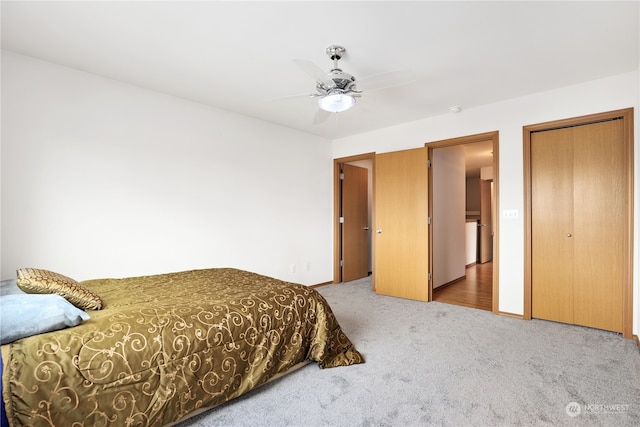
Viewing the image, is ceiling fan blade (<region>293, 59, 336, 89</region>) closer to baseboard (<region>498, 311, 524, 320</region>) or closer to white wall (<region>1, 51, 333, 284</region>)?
white wall (<region>1, 51, 333, 284</region>)

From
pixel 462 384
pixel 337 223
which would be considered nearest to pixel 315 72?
pixel 462 384

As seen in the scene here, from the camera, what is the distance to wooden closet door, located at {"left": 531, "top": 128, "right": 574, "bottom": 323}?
3141 millimetres

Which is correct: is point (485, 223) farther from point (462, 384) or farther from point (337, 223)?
point (462, 384)

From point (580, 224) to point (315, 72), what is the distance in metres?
2.92

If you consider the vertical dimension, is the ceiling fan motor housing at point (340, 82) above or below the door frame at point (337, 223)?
above

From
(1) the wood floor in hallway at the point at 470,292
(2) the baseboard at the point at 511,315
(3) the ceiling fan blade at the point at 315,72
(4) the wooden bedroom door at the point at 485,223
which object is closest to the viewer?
(3) the ceiling fan blade at the point at 315,72

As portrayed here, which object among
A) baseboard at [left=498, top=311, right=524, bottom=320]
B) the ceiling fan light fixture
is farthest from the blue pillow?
baseboard at [left=498, top=311, right=524, bottom=320]

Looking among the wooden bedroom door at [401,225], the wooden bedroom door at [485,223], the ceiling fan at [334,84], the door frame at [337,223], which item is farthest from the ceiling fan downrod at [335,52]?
the wooden bedroom door at [485,223]

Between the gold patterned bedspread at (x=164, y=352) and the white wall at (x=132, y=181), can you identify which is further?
the white wall at (x=132, y=181)

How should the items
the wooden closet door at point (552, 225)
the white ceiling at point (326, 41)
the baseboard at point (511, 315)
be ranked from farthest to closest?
the baseboard at point (511, 315), the wooden closet door at point (552, 225), the white ceiling at point (326, 41)

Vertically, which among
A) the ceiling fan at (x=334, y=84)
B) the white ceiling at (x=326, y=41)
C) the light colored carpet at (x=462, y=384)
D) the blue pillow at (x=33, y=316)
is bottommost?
the light colored carpet at (x=462, y=384)

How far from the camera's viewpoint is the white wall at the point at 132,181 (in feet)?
8.34

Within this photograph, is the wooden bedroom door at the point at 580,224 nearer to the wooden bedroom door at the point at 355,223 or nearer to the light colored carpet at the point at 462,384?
the light colored carpet at the point at 462,384

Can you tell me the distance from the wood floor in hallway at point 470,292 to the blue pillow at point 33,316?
388 cm
